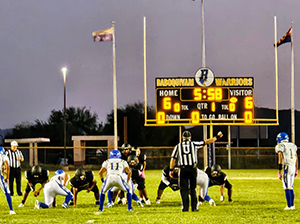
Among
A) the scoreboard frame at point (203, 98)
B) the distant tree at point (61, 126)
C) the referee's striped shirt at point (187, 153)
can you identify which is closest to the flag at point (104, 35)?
the scoreboard frame at point (203, 98)

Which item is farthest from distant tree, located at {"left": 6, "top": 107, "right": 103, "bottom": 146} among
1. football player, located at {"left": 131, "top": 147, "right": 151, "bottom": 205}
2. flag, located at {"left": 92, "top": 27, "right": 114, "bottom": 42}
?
football player, located at {"left": 131, "top": 147, "right": 151, "bottom": 205}

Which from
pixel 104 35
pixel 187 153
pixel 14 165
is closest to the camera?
pixel 187 153

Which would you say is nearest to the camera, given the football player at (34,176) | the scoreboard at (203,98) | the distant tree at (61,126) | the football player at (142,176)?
the football player at (34,176)

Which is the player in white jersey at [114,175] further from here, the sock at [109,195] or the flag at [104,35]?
the flag at [104,35]

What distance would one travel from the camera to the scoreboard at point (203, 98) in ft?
78.4

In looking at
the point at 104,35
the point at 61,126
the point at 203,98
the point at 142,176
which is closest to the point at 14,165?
the point at 142,176

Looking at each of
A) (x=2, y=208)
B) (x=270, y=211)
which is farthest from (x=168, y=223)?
(x=2, y=208)

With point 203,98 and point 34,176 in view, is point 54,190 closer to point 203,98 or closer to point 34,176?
point 34,176

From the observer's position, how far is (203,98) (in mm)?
23891

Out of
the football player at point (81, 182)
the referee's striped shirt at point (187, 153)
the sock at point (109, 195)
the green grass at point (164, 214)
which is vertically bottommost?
the green grass at point (164, 214)

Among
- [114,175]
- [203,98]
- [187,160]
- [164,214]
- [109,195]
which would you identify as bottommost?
[164,214]

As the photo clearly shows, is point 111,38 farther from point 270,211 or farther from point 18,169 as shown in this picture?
point 270,211

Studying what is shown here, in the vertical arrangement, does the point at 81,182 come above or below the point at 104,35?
below

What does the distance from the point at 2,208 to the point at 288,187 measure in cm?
649
